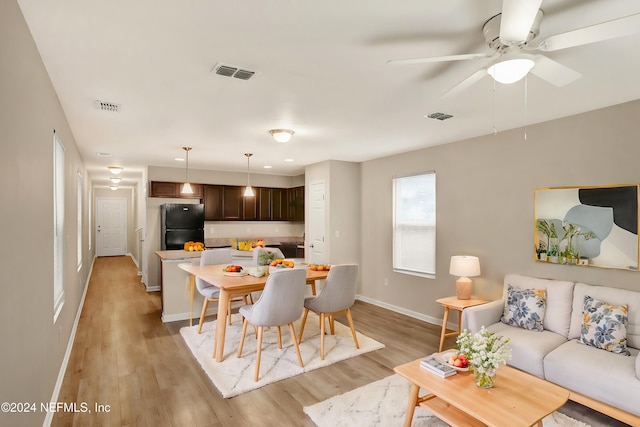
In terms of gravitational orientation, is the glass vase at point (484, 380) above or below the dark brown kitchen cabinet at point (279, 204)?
below

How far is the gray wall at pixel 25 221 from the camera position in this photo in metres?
1.51

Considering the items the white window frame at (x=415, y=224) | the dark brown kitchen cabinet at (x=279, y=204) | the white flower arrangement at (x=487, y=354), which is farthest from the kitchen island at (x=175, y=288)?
the white flower arrangement at (x=487, y=354)

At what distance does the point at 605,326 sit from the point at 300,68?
3203mm

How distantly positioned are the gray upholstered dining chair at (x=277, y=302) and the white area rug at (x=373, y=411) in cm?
72

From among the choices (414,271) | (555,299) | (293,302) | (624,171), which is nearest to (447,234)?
(414,271)

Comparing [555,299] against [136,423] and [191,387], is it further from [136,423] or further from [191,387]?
[136,423]

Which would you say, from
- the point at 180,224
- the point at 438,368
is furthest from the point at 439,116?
the point at 180,224

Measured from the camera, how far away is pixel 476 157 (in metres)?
4.39

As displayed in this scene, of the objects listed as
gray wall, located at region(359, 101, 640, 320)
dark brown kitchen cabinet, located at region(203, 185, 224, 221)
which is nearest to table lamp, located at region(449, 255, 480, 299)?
gray wall, located at region(359, 101, 640, 320)

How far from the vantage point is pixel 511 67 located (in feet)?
5.68

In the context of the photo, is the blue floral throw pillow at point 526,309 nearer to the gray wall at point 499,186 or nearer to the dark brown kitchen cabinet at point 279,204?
the gray wall at point 499,186

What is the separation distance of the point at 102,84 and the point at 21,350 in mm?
1922

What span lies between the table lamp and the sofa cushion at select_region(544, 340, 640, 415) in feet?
3.85

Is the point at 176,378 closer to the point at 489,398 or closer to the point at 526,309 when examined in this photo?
the point at 489,398
